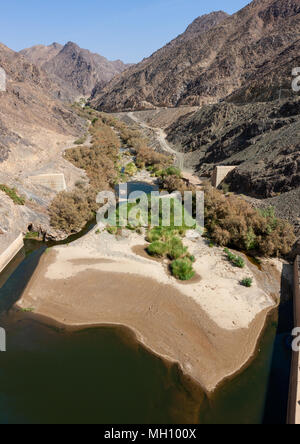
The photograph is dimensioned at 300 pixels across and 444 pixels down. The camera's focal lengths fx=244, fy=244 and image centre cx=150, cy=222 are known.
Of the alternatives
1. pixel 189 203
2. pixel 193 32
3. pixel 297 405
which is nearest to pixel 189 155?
pixel 189 203

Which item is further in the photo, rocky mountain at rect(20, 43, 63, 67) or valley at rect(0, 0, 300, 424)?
rocky mountain at rect(20, 43, 63, 67)

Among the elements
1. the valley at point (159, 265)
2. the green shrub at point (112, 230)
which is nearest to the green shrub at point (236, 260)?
the valley at point (159, 265)

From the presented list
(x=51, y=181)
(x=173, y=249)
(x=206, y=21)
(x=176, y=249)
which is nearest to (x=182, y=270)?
(x=176, y=249)

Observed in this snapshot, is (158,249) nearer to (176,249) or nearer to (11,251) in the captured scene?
(176,249)

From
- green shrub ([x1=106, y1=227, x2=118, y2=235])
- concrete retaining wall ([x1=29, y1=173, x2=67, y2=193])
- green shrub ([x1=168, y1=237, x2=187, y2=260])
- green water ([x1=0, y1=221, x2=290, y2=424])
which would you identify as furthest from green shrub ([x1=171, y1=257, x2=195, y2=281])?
concrete retaining wall ([x1=29, y1=173, x2=67, y2=193])

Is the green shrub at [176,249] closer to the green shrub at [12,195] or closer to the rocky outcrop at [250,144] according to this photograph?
the rocky outcrop at [250,144]

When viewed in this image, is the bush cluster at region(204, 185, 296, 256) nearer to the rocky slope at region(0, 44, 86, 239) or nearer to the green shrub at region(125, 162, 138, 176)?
the rocky slope at region(0, 44, 86, 239)
